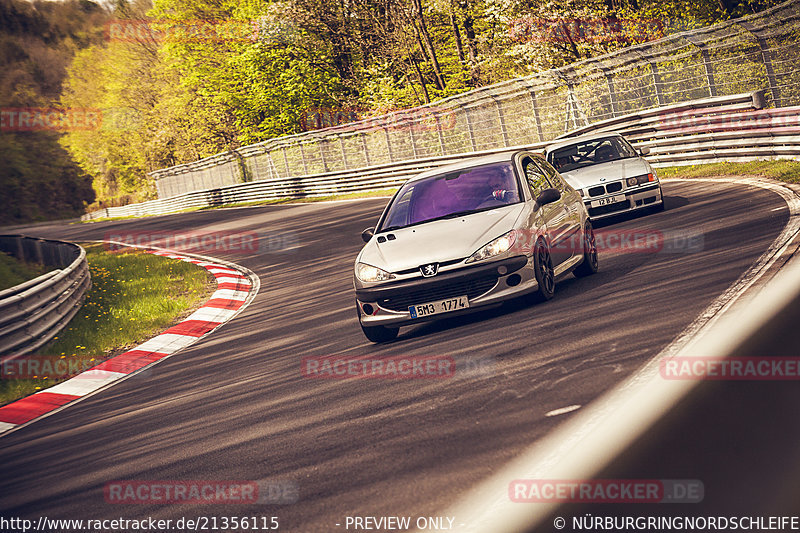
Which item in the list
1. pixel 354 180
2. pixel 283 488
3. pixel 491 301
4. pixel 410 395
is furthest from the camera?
pixel 354 180

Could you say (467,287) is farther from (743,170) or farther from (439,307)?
(743,170)

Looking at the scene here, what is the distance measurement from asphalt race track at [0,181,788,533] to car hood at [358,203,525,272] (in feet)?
2.45

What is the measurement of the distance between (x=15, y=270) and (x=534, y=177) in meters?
17.1

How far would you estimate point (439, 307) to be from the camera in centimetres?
823

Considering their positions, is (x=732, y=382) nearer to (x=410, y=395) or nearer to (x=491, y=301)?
(x=410, y=395)

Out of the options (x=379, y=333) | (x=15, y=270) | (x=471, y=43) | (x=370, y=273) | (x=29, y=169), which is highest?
(x=471, y=43)

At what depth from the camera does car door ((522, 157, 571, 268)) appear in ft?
29.1

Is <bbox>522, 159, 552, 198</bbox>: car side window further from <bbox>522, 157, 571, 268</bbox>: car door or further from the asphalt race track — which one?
the asphalt race track

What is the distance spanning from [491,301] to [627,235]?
5020mm

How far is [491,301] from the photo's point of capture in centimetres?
816

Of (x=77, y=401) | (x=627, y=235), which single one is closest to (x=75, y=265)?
(x=77, y=401)

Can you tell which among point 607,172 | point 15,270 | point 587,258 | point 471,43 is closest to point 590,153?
point 607,172

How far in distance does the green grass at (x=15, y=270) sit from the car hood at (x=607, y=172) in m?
11.7

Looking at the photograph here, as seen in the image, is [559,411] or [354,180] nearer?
[559,411]
